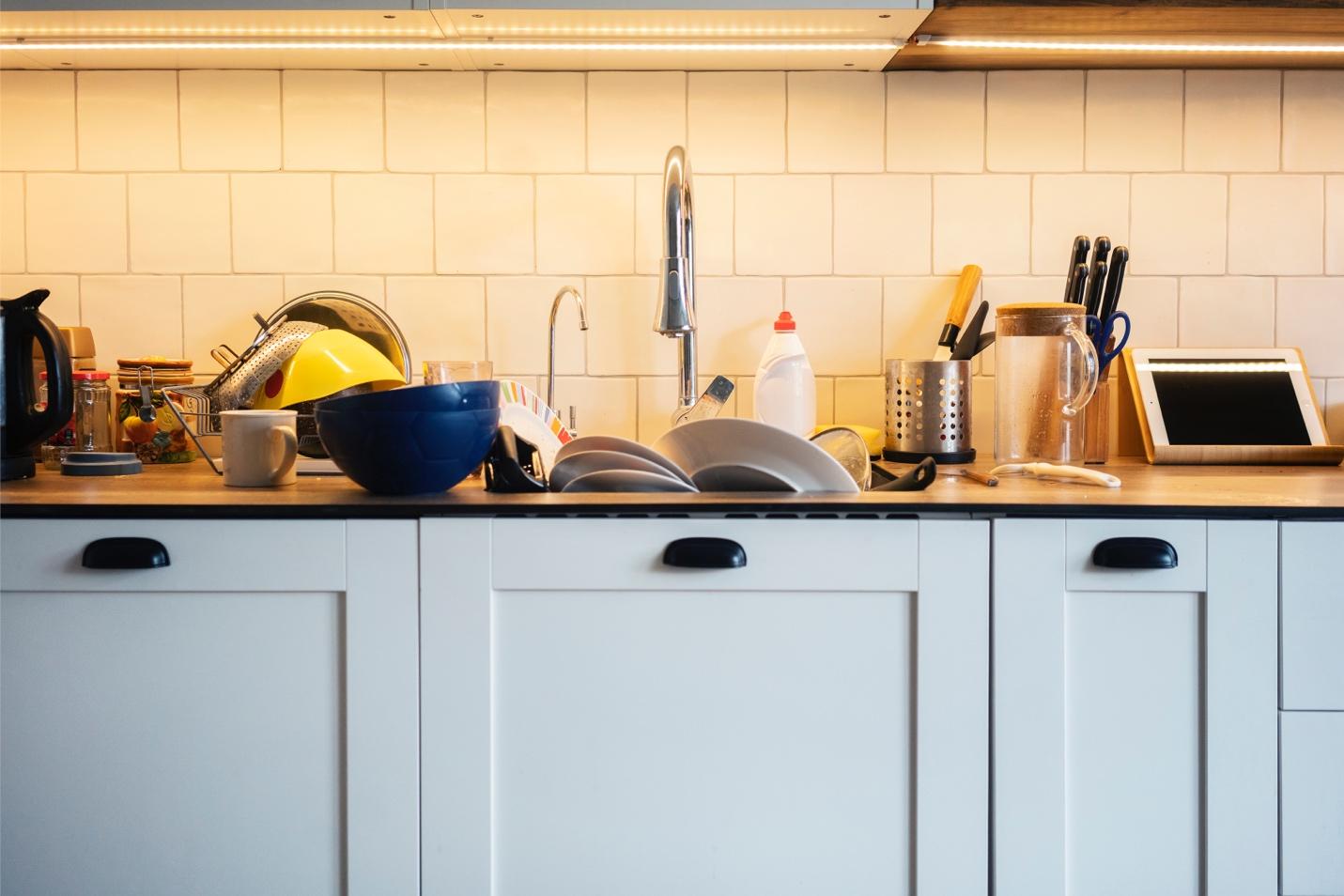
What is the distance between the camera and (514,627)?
124cm

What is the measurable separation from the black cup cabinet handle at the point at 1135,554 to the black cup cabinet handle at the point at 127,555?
1.05 meters

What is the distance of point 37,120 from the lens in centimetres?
186

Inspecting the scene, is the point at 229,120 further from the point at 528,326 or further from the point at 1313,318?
the point at 1313,318

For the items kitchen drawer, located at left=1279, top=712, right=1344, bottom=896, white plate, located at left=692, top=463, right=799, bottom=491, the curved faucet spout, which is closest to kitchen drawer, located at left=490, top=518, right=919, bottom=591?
white plate, located at left=692, top=463, right=799, bottom=491

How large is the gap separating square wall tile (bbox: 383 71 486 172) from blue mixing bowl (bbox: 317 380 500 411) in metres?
0.71

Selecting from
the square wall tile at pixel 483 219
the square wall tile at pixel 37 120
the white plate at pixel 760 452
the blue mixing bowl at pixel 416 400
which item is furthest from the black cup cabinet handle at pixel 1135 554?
the square wall tile at pixel 37 120

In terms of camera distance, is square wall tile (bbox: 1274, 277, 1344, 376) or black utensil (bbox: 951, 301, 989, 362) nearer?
black utensil (bbox: 951, 301, 989, 362)

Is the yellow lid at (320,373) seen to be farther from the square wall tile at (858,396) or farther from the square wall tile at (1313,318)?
the square wall tile at (1313,318)

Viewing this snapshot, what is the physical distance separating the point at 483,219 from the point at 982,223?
33.6 inches

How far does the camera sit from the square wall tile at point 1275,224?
1867 millimetres

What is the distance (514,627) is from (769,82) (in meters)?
1.09

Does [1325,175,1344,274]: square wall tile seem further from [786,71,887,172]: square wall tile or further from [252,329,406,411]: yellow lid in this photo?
[252,329,406,411]: yellow lid

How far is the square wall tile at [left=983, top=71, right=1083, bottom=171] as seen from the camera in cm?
187

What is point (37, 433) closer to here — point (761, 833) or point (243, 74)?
point (243, 74)
